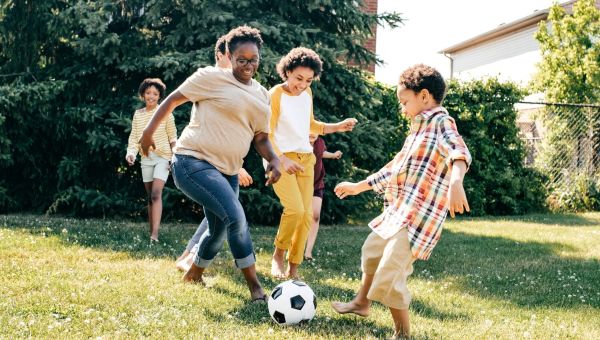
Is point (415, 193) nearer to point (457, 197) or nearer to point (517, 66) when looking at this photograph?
point (457, 197)

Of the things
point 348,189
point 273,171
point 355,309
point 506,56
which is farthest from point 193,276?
point 506,56

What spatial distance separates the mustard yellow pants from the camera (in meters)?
5.79

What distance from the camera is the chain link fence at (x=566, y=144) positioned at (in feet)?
48.4

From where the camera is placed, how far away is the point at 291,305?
429cm

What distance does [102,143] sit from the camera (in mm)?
10039

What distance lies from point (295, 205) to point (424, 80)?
213 cm

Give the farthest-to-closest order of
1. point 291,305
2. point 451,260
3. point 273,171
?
1. point 451,260
2. point 273,171
3. point 291,305

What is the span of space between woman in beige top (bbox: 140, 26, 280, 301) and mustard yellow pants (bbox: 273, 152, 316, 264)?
0.90m

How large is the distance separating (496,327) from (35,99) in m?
8.04

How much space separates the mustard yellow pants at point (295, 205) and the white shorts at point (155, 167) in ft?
8.25

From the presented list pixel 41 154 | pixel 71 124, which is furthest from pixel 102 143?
pixel 41 154

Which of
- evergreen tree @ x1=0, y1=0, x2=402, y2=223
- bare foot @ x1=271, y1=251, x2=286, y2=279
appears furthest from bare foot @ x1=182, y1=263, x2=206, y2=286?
evergreen tree @ x1=0, y1=0, x2=402, y2=223

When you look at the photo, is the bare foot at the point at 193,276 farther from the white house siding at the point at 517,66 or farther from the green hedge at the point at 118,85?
the white house siding at the point at 517,66

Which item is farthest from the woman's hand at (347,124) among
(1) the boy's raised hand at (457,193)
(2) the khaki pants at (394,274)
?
(1) the boy's raised hand at (457,193)
